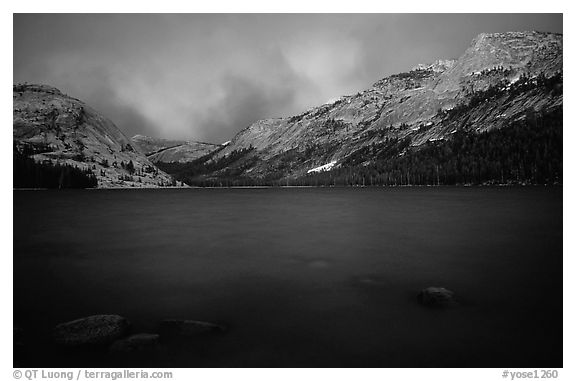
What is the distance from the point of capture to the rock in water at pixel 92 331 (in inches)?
323

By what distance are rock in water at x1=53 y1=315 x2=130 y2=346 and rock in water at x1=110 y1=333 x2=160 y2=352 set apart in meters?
0.53

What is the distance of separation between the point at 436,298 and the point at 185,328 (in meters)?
8.09

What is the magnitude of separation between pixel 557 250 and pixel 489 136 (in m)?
190

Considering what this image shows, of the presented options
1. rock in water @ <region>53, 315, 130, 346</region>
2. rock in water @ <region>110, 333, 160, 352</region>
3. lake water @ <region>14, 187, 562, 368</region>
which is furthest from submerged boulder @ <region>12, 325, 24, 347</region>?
rock in water @ <region>110, 333, 160, 352</region>

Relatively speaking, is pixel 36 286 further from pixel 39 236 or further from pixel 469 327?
pixel 39 236

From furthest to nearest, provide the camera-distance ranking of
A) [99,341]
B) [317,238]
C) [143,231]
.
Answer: [143,231] → [317,238] → [99,341]

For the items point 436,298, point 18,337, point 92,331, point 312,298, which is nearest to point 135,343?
point 92,331

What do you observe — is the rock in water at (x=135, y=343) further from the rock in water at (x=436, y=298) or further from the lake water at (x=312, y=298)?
the rock in water at (x=436, y=298)

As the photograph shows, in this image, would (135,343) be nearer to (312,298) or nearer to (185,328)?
(185,328)

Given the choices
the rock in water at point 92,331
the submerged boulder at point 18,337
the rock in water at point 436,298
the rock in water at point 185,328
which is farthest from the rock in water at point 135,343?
the rock in water at point 436,298

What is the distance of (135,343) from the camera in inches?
317

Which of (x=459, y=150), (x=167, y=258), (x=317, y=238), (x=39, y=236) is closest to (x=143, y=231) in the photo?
(x=39, y=236)
